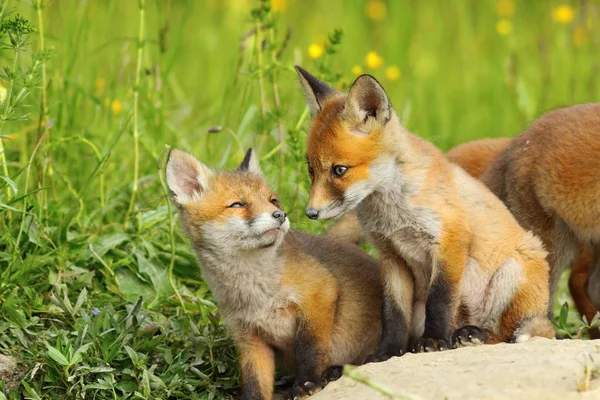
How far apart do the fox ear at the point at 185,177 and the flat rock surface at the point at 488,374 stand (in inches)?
56.2

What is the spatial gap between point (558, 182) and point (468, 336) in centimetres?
144

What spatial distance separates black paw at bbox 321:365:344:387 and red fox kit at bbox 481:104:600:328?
6.05ft

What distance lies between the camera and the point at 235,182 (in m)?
5.66

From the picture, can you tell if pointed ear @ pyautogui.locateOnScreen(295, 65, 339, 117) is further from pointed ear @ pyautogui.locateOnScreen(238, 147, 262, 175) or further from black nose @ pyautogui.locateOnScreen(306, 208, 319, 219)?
black nose @ pyautogui.locateOnScreen(306, 208, 319, 219)

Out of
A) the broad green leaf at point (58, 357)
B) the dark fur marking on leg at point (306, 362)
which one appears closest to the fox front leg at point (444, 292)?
the dark fur marking on leg at point (306, 362)

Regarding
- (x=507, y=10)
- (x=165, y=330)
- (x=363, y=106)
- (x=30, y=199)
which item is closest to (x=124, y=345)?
(x=165, y=330)

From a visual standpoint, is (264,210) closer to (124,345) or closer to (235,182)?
(235,182)

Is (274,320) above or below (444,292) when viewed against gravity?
below

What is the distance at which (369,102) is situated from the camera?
545 centimetres

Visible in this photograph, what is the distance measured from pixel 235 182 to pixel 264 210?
333 mm

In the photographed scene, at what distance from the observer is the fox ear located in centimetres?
564

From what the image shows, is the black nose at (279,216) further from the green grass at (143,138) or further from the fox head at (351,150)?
the green grass at (143,138)

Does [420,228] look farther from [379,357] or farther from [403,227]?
[379,357]

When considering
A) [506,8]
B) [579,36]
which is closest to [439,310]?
[579,36]
